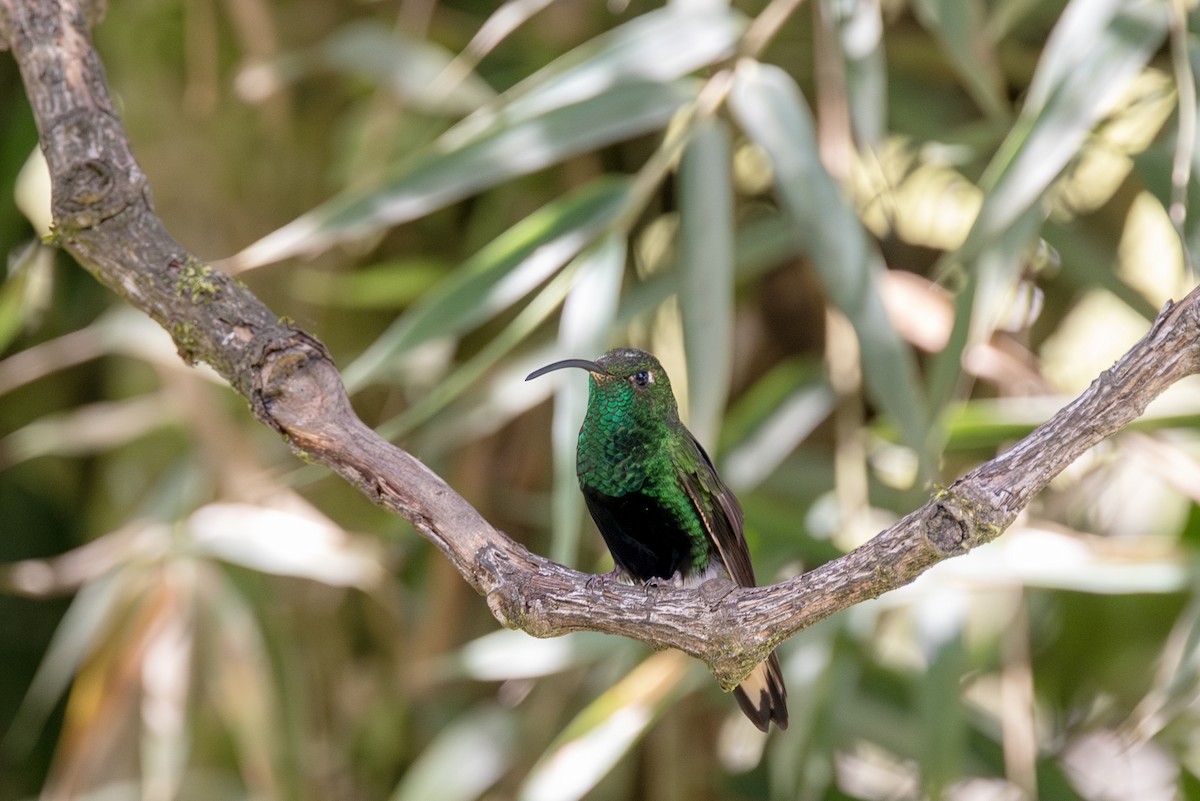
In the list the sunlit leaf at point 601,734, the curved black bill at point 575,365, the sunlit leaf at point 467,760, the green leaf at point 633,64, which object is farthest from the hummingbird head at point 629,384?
the sunlit leaf at point 467,760

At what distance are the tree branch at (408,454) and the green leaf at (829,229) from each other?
881 mm

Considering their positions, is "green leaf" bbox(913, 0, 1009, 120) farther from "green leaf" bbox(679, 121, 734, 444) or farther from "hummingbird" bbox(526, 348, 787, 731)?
"hummingbird" bbox(526, 348, 787, 731)

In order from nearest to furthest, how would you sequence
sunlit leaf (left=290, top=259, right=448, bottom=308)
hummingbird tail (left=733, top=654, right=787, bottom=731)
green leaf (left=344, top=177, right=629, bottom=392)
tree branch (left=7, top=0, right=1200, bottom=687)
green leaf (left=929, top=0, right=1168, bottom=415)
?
1. tree branch (left=7, top=0, right=1200, bottom=687)
2. hummingbird tail (left=733, top=654, right=787, bottom=731)
3. green leaf (left=929, top=0, right=1168, bottom=415)
4. green leaf (left=344, top=177, right=629, bottom=392)
5. sunlit leaf (left=290, top=259, right=448, bottom=308)

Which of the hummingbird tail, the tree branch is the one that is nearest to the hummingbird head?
the hummingbird tail

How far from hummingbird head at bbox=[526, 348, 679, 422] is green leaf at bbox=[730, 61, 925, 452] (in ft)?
1.45

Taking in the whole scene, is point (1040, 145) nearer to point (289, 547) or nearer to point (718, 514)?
point (718, 514)

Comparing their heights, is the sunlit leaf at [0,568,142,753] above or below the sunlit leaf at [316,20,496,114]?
below

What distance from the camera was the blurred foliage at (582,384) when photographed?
2.37 m

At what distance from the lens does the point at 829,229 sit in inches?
91.7

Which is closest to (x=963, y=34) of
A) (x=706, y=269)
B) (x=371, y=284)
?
(x=706, y=269)

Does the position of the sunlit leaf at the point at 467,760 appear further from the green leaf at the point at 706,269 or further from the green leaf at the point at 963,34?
the green leaf at the point at 963,34

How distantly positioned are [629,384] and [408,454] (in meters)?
0.53

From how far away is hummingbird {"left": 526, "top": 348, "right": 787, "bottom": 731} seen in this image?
1967 millimetres

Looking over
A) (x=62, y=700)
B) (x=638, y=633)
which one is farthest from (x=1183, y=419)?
(x=62, y=700)
